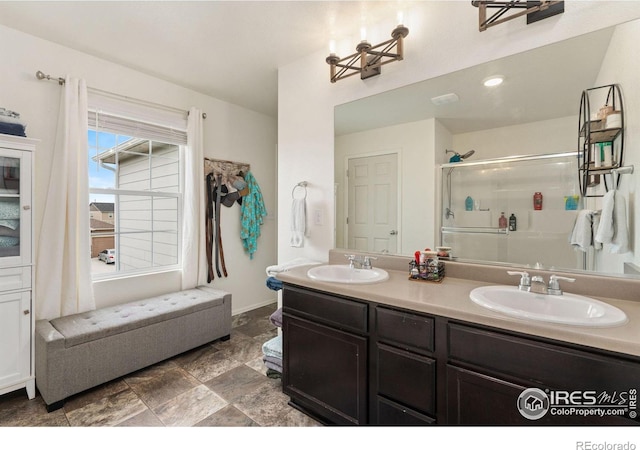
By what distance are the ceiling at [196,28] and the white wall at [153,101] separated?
130 millimetres

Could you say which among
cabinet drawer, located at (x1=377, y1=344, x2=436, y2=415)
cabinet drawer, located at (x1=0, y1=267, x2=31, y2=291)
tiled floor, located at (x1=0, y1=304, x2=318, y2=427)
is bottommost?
tiled floor, located at (x1=0, y1=304, x2=318, y2=427)

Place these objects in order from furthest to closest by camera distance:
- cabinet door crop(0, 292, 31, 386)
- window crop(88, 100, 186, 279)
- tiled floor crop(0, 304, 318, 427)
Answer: window crop(88, 100, 186, 279) → cabinet door crop(0, 292, 31, 386) → tiled floor crop(0, 304, 318, 427)

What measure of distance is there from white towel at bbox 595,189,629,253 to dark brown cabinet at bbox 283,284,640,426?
67 cm

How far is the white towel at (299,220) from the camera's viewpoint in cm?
236

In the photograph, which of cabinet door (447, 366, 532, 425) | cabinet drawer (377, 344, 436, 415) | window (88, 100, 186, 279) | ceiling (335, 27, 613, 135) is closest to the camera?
cabinet door (447, 366, 532, 425)

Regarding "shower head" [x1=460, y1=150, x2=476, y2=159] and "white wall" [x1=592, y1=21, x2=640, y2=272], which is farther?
"shower head" [x1=460, y1=150, x2=476, y2=159]

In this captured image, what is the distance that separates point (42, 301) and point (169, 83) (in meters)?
2.26

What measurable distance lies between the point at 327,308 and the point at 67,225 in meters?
2.21

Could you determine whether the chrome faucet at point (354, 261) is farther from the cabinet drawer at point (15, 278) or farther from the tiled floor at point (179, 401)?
the cabinet drawer at point (15, 278)

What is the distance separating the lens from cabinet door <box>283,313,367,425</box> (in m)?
1.43

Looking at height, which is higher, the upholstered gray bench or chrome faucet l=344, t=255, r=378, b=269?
chrome faucet l=344, t=255, r=378, b=269

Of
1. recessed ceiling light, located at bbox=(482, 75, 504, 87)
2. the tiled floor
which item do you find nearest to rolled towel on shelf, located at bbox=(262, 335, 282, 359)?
the tiled floor

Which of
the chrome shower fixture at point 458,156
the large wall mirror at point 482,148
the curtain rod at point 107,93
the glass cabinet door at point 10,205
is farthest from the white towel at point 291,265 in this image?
the curtain rod at point 107,93

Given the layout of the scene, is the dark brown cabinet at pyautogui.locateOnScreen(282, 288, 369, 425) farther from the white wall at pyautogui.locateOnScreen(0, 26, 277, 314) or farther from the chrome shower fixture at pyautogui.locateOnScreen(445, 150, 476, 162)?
the white wall at pyautogui.locateOnScreen(0, 26, 277, 314)
